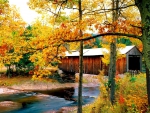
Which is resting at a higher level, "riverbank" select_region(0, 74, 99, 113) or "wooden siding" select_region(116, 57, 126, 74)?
"wooden siding" select_region(116, 57, 126, 74)

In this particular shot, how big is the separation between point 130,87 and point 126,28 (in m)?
5.72

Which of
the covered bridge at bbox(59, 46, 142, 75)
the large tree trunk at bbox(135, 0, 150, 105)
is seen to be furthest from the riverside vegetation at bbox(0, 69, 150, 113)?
the covered bridge at bbox(59, 46, 142, 75)

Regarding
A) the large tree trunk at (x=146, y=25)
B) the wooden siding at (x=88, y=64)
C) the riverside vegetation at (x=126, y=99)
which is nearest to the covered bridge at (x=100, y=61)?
the wooden siding at (x=88, y=64)

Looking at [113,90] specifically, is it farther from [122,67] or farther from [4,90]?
[4,90]

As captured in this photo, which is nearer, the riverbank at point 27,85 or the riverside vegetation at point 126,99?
the riverside vegetation at point 126,99

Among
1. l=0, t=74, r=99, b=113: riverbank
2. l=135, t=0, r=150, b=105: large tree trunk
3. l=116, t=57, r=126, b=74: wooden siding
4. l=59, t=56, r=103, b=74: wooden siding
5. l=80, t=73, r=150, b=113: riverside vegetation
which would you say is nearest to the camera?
l=135, t=0, r=150, b=105: large tree trunk

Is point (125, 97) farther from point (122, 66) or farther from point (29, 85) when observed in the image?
point (29, 85)

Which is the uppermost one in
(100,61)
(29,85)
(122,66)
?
(100,61)

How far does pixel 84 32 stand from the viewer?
8469 mm

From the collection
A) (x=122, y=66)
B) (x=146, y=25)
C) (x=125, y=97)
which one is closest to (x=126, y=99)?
(x=125, y=97)

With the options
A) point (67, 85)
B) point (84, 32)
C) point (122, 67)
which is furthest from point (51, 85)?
point (84, 32)

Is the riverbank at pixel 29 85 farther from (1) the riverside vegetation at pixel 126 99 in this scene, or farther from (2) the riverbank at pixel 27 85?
(1) the riverside vegetation at pixel 126 99

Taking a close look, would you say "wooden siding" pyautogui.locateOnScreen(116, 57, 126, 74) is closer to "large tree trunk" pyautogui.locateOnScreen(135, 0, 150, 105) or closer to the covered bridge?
the covered bridge

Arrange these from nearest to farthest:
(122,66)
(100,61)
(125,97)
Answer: (125,97)
(122,66)
(100,61)
